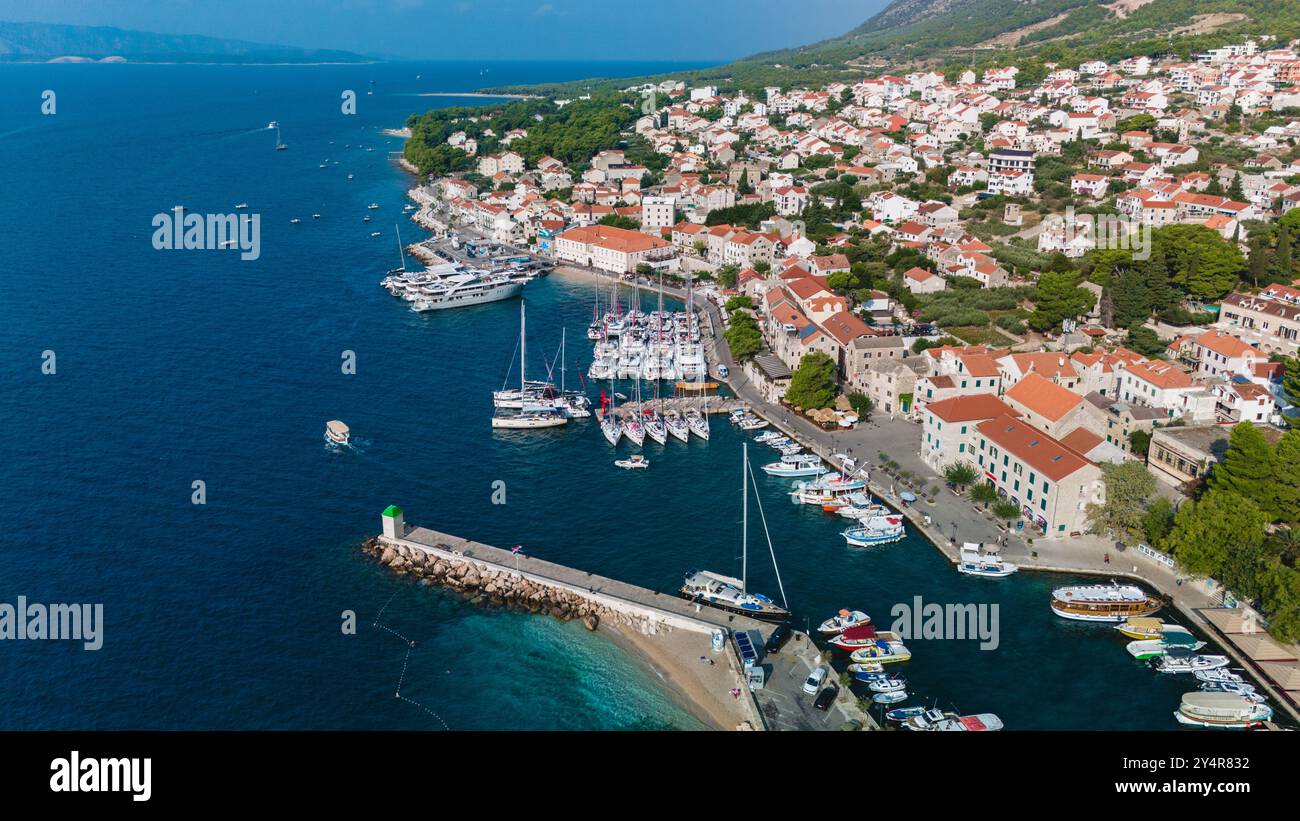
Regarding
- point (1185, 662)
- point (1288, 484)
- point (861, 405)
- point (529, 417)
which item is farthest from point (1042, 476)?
point (529, 417)

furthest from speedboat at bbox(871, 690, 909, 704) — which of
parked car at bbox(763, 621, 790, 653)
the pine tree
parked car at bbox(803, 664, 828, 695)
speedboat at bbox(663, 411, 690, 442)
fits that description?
speedboat at bbox(663, 411, 690, 442)

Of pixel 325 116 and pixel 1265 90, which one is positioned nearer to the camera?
pixel 1265 90

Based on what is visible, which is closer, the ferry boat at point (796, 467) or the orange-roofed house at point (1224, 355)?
the ferry boat at point (796, 467)

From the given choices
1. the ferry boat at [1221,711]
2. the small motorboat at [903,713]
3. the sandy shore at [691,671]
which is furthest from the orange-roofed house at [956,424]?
the sandy shore at [691,671]

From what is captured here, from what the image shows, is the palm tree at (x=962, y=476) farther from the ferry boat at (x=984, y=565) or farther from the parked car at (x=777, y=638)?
the parked car at (x=777, y=638)

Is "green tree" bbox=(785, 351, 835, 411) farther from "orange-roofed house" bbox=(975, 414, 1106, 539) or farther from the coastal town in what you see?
"orange-roofed house" bbox=(975, 414, 1106, 539)

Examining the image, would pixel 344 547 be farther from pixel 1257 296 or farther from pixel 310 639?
pixel 1257 296

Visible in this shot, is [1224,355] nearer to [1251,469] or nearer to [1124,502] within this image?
[1251,469]

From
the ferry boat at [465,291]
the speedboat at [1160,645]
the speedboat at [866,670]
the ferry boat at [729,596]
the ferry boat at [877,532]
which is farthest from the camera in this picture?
the ferry boat at [465,291]

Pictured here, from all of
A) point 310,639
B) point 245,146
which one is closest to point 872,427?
point 310,639
